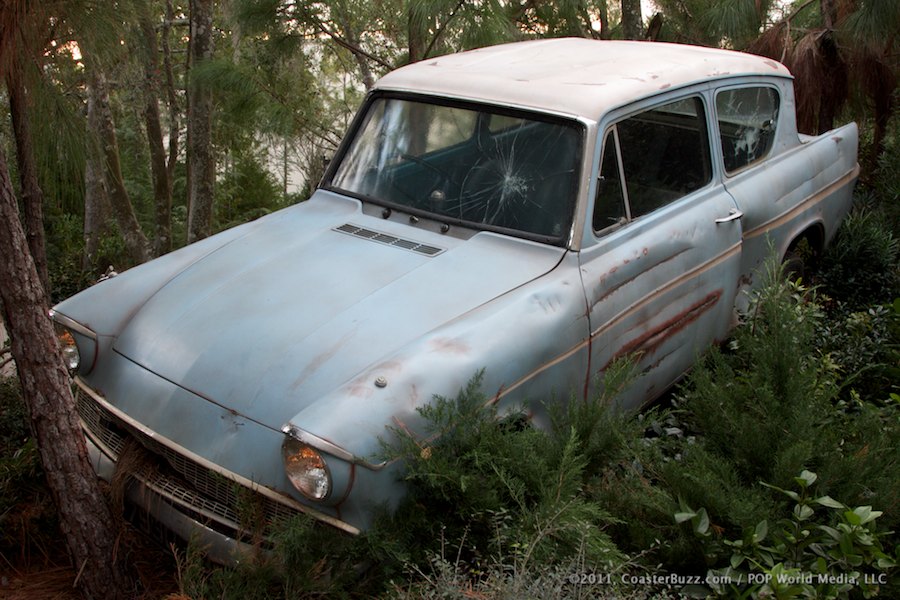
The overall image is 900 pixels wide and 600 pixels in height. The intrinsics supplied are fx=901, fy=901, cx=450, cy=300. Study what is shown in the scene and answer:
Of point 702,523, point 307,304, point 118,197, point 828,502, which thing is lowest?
point 118,197

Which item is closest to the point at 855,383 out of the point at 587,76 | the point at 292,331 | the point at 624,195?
the point at 624,195

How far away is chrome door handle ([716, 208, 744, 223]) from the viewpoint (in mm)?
4623

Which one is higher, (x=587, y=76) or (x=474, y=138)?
(x=587, y=76)

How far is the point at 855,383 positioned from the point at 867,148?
10.9 feet

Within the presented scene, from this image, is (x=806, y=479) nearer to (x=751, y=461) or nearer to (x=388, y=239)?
(x=751, y=461)

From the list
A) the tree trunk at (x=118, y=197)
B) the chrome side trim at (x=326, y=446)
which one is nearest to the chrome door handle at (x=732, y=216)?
the chrome side trim at (x=326, y=446)

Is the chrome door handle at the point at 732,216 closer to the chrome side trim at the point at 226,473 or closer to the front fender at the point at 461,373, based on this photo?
the front fender at the point at 461,373

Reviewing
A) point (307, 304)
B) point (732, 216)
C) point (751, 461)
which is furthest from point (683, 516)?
point (732, 216)

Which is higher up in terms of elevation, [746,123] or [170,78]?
[746,123]

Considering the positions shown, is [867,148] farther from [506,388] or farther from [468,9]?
[506,388]

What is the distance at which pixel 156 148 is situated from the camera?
1180cm

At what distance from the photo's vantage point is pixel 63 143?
179 inches

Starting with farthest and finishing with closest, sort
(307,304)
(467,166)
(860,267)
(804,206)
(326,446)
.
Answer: (860,267)
(804,206)
(467,166)
(307,304)
(326,446)

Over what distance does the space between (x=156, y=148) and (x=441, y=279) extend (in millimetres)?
9038
